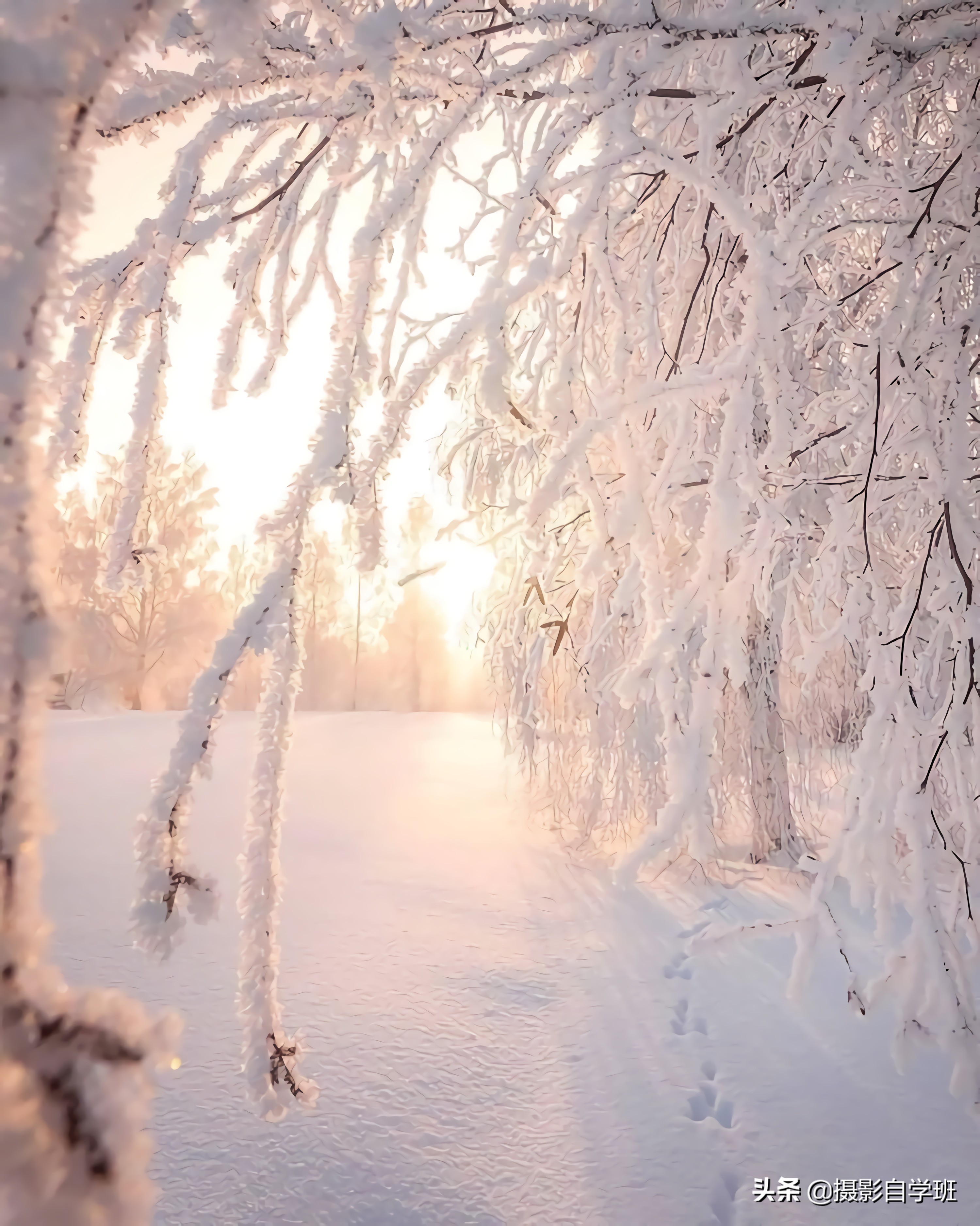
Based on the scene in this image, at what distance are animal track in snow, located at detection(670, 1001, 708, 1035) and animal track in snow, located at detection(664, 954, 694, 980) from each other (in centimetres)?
29

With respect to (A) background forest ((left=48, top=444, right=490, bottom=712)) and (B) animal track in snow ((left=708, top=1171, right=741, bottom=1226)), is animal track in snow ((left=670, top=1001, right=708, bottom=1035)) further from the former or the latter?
(A) background forest ((left=48, top=444, right=490, bottom=712))

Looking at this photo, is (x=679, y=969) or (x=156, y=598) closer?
(x=679, y=969)

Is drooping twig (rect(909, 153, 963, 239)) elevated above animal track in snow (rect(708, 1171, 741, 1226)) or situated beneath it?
elevated above

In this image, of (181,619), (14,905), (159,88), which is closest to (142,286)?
(159,88)

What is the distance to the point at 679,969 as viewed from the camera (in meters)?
3.76

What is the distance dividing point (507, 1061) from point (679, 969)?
1.28 m

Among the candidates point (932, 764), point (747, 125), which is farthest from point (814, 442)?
point (932, 764)

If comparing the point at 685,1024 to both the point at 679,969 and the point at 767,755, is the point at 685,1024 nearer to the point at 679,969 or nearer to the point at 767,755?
the point at 679,969

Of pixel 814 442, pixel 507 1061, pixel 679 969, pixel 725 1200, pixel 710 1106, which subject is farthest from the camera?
pixel 679 969

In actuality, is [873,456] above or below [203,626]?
below

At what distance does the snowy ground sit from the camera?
2.21 meters

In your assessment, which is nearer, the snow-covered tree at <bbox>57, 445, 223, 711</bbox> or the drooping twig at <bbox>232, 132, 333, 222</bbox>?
the drooping twig at <bbox>232, 132, 333, 222</bbox>

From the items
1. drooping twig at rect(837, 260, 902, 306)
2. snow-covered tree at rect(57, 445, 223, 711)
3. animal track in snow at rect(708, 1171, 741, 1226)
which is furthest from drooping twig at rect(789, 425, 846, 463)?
snow-covered tree at rect(57, 445, 223, 711)

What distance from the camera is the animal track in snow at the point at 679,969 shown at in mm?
3677
